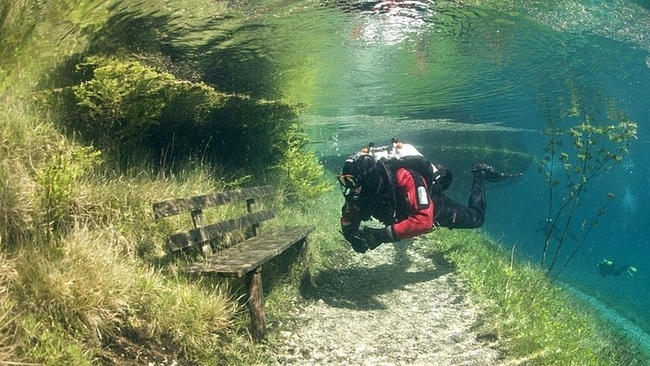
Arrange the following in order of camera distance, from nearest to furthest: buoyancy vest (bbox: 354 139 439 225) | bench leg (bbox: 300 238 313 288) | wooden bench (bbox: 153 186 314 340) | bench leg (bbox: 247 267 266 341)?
wooden bench (bbox: 153 186 314 340) < bench leg (bbox: 247 267 266 341) < buoyancy vest (bbox: 354 139 439 225) < bench leg (bbox: 300 238 313 288)

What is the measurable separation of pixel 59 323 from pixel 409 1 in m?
7.89

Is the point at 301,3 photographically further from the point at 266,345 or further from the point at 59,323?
the point at 59,323

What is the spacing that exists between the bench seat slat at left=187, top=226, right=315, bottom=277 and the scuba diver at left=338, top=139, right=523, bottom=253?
89cm

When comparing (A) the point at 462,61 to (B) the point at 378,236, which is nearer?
(B) the point at 378,236

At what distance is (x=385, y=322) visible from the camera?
6.04 m

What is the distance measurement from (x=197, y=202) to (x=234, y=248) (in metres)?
0.79

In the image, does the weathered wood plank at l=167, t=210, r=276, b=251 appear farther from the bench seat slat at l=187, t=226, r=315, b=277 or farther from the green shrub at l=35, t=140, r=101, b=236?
the green shrub at l=35, t=140, r=101, b=236

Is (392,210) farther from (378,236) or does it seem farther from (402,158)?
(402,158)

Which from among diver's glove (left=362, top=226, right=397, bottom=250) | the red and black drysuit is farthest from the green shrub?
diver's glove (left=362, top=226, right=397, bottom=250)

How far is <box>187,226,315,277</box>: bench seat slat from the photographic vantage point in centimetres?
460

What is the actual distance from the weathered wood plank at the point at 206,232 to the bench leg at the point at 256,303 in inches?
36.9

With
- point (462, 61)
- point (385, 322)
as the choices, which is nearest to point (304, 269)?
point (385, 322)

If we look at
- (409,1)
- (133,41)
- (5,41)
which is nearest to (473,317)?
(409,1)


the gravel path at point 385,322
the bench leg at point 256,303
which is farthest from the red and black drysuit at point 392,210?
the bench leg at point 256,303
